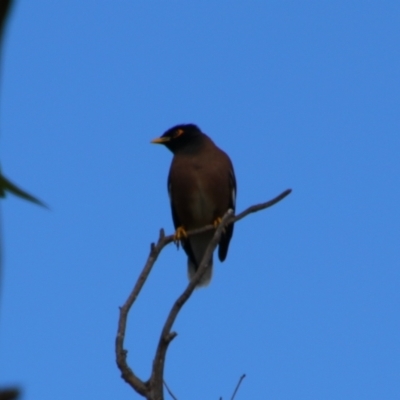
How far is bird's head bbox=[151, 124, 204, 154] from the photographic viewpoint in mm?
7680

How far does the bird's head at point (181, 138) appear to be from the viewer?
7.68m

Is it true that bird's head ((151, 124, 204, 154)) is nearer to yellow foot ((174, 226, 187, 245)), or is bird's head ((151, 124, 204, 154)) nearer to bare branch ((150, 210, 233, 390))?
yellow foot ((174, 226, 187, 245))

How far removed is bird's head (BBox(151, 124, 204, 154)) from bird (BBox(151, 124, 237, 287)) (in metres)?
0.12

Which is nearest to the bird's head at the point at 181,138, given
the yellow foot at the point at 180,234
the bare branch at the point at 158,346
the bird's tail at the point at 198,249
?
the bird's tail at the point at 198,249

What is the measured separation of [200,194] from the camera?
6969mm

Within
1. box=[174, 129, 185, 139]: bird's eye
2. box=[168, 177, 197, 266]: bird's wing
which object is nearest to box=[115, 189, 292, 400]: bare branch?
box=[168, 177, 197, 266]: bird's wing

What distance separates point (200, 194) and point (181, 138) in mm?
1069

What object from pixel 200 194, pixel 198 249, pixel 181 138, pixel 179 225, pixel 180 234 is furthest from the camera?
pixel 181 138

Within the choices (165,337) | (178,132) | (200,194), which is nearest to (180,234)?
(200,194)

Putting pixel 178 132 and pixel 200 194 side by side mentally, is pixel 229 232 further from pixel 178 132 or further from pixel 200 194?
pixel 178 132

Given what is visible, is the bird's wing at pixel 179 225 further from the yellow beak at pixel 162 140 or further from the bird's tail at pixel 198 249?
the yellow beak at pixel 162 140

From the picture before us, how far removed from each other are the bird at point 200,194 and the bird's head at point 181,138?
0.12m

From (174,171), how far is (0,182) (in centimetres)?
681

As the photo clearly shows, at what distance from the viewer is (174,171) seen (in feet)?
23.7
